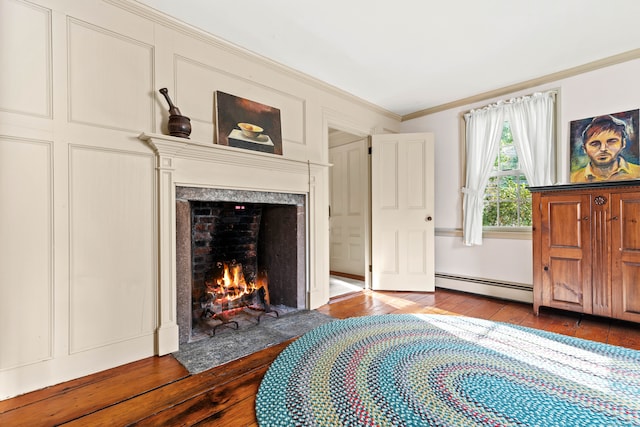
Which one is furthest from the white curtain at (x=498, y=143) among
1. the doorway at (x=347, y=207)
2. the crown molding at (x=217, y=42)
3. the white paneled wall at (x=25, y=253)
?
the white paneled wall at (x=25, y=253)

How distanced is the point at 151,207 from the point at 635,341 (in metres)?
3.82

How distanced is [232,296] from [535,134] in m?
3.67

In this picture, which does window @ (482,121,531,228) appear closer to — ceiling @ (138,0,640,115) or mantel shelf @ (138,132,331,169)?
ceiling @ (138,0,640,115)

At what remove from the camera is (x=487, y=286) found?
363cm

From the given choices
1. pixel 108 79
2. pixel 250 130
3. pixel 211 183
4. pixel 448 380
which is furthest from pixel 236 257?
pixel 448 380

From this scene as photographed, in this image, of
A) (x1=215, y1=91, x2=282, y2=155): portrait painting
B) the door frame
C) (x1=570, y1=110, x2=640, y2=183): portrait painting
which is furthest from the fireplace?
(x1=570, y1=110, x2=640, y2=183): portrait painting

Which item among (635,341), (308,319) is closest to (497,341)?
(635,341)

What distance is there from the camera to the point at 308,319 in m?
2.80

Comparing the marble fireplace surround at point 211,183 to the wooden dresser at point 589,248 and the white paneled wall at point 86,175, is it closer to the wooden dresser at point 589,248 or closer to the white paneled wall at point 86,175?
the white paneled wall at point 86,175

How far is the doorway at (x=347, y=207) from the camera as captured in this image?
4.71 m

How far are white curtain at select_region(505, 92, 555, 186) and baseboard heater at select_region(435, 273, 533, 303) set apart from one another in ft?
3.94

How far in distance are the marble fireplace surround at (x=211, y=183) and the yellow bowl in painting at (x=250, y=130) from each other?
0.71ft

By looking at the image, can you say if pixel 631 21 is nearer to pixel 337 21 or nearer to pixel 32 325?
pixel 337 21

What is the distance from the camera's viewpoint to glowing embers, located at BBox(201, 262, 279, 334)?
9.03ft
